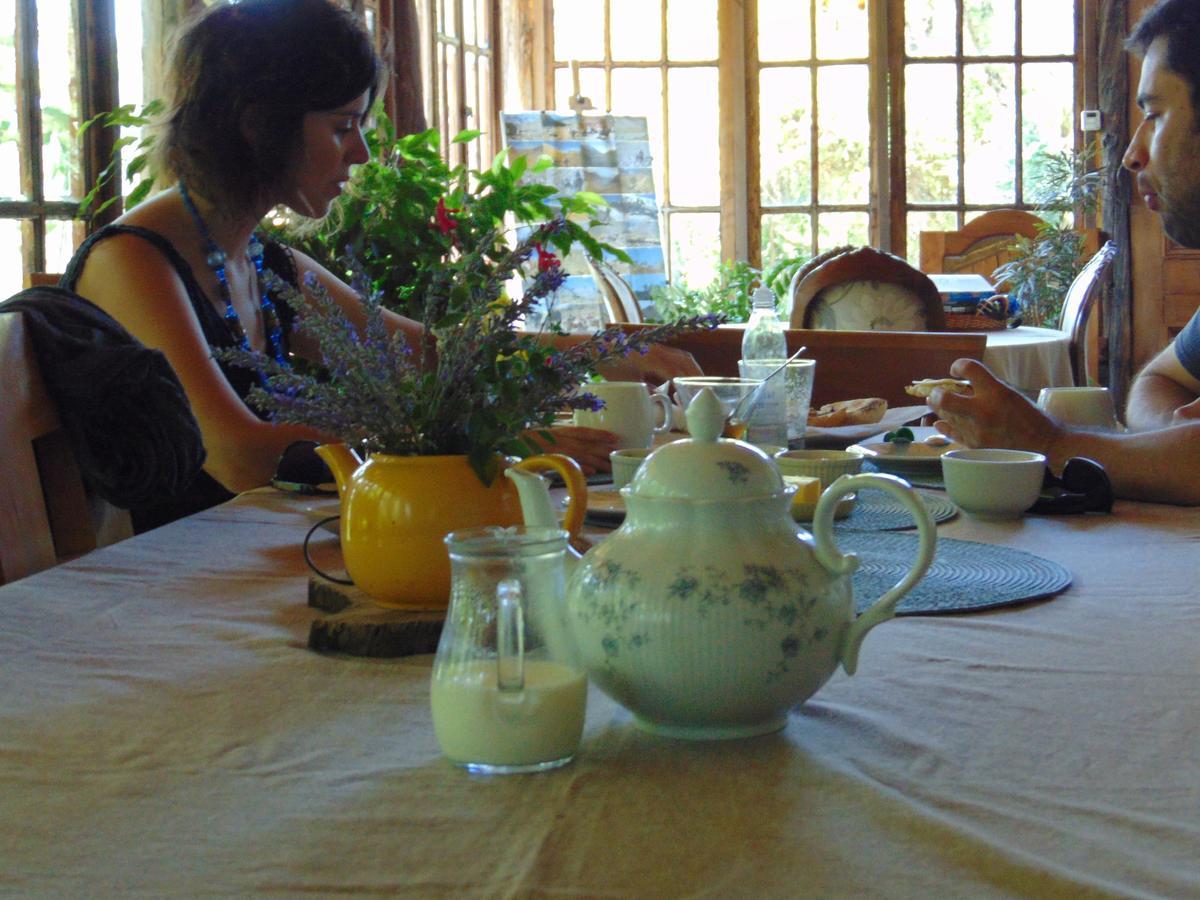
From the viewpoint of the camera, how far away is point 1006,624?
3.15ft

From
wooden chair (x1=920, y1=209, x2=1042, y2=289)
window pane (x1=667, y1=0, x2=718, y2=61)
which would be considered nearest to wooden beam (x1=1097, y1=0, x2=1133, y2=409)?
wooden chair (x1=920, y1=209, x2=1042, y2=289)

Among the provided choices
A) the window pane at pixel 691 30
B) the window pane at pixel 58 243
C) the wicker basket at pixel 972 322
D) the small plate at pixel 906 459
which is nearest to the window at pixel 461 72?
the window pane at pixel 691 30

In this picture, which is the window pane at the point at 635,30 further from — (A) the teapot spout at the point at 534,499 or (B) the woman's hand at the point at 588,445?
(A) the teapot spout at the point at 534,499

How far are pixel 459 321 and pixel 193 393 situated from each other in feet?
3.17

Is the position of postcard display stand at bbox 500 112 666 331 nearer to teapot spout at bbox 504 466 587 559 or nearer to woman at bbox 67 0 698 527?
woman at bbox 67 0 698 527

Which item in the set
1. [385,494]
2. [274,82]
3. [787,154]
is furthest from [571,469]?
[787,154]

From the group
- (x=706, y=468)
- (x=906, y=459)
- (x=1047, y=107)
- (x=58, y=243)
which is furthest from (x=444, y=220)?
(x=1047, y=107)

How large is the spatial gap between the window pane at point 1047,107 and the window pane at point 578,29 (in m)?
2.35

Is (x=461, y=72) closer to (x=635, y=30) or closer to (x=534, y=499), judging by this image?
(x=635, y=30)

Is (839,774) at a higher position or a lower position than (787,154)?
lower

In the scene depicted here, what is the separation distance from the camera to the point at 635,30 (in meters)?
7.38

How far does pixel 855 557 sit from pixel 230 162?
168cm

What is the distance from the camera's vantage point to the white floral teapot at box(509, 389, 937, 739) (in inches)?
26.6

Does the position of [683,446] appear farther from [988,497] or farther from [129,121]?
[129,121]
